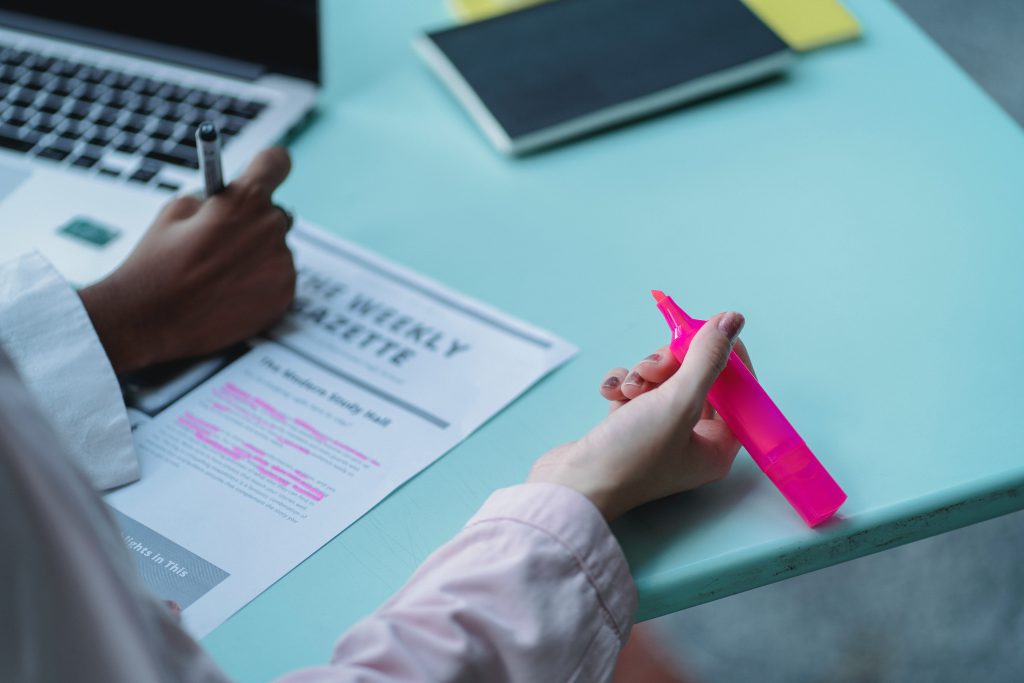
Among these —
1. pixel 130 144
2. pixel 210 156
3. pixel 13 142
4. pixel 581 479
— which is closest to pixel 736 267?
pixel 581 479

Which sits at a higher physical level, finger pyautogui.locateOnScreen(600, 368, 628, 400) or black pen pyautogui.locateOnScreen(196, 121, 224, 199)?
black pen pyautogui.locateOnScreen(196, 121, 224, 199)

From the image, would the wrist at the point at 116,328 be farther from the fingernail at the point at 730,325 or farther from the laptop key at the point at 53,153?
the fingernail at the point at 730,325

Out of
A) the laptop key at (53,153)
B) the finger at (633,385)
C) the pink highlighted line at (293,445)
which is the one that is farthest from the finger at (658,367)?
the laptop key at (53,153)

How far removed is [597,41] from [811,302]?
365 millimetres

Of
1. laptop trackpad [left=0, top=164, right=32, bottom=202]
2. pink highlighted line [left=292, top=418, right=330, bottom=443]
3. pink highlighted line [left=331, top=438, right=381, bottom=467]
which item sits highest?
laptop trackpad [left=0, top=164, right=32, bottom=202]

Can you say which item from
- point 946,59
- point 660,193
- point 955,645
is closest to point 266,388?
point 660,193

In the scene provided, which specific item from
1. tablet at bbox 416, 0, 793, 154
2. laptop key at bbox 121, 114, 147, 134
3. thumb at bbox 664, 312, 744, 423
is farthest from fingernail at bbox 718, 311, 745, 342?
laptop key at bbox 121, 114, 147, 134

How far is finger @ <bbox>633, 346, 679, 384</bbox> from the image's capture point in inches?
25.2

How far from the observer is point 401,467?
0.66 meters

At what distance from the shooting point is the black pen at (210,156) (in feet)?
2.32

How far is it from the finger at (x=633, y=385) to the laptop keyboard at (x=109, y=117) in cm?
43

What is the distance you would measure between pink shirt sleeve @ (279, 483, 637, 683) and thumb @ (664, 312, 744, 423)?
0.28ft

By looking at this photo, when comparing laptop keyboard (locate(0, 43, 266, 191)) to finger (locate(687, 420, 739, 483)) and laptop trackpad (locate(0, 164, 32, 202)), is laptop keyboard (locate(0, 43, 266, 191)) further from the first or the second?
finger (locate(687, 420, 739, 483))

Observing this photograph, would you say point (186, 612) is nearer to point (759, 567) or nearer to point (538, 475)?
point (538, 475)
